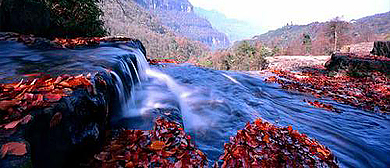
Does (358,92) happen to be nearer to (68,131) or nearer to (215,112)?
(215,112)

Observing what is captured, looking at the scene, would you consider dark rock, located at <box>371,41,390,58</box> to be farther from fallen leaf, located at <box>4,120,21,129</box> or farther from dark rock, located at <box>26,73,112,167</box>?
fallen leaf, located at <box>4,120,21,129</box>

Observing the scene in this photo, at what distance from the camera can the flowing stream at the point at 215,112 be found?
9.90 ft

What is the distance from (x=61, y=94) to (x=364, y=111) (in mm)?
6811

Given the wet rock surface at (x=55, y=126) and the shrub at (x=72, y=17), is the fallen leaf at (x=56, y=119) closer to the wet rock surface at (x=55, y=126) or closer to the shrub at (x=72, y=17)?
the wet rock surface at (x=55, y=126)

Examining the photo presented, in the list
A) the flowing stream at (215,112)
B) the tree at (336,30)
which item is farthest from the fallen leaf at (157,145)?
the tree at (336,30)

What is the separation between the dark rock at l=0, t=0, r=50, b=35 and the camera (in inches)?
217

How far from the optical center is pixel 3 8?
17.4 ft

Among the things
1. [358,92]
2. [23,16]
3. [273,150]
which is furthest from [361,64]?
[23,16]

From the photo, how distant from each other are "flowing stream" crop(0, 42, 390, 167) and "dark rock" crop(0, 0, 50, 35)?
1.74m

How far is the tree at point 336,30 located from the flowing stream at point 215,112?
2609cm

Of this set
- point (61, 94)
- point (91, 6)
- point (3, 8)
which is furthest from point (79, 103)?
point (91, 6)

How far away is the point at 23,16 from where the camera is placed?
6.03 meters

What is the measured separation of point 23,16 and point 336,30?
3253 cm

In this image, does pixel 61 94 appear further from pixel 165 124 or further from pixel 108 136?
pixel 165 124
